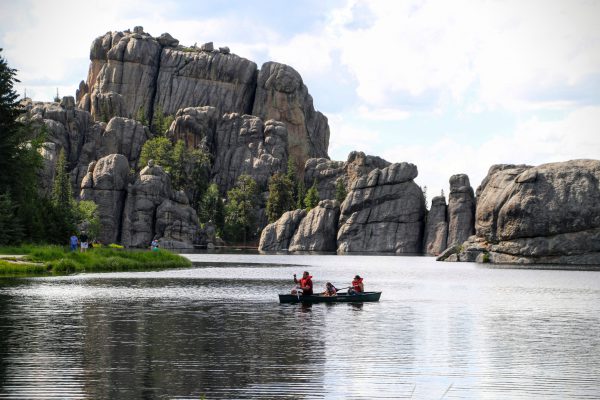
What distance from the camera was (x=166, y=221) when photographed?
7200 inches

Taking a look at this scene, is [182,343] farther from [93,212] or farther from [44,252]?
[93,212]

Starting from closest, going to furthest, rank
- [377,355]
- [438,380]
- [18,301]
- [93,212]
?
1. [438,380]
2. [377,355]
3. [18,301]
4. [93,212]

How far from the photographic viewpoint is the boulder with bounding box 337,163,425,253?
19300 centimetres

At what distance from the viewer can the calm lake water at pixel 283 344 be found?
27.3m

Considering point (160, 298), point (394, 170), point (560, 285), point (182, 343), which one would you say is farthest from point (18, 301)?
point (394, 170)

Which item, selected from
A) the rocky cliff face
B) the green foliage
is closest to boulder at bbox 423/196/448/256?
the rocky cliff face

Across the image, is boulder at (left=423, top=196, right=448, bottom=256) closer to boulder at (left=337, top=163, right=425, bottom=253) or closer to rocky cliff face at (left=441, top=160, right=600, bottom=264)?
boulder at (left=337, top=163, right=425, bottom=253)

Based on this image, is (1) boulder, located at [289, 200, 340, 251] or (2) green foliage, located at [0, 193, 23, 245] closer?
(2) green foliage, located at [0, 193, 23, 245]

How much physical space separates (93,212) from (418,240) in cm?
7200

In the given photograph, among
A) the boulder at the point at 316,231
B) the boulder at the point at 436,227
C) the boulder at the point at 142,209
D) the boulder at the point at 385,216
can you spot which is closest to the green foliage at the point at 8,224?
the boulder at the point at 142,209

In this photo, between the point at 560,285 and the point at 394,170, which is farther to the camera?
the point at 394,170

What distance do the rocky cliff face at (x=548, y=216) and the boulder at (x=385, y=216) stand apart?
53.8m

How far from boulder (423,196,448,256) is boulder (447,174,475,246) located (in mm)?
1757

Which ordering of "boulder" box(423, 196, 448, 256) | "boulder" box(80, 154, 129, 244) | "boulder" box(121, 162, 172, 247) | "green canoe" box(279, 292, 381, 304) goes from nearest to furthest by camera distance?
1. "green canoe" box(279, 292, 381, 304)
2. "boulder" box(121, 162, 172, 247)
3. "boulder" box(80, 154, 129, 244)
4. "boulder" box(423, 196, 448, 256)
